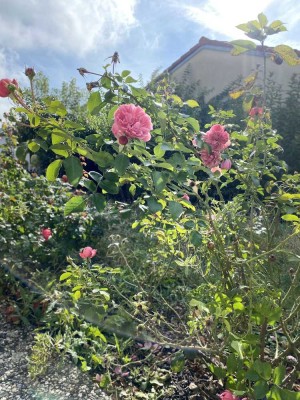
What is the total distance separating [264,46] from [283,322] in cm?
114

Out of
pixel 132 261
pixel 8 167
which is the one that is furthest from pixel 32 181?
pixel 132 261

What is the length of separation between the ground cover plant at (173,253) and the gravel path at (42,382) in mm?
A: 55

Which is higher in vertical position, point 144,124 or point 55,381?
point 144,124

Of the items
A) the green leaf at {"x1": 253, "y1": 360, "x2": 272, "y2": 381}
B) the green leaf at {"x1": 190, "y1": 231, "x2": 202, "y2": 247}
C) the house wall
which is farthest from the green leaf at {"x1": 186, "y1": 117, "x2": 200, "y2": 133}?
the house wall

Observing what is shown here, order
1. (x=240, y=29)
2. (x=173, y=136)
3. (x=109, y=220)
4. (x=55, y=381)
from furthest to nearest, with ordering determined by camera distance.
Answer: (x=109, y=220)
(x=55, y=381)
(x=173, y=136)
(x=240, y=29)

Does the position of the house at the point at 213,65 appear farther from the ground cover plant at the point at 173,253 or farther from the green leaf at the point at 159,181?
the green leaf at the point at 159,181

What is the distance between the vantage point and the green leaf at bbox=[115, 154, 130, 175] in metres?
1.19

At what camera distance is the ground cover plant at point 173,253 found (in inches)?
48.7

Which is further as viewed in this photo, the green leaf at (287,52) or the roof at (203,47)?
the roof at (203,47)

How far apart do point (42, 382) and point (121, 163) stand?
127 centimetres

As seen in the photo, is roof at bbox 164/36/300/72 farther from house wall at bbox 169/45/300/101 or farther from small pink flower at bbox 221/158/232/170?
small pink flower at bbox 221/158/232/170

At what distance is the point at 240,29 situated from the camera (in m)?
1.47

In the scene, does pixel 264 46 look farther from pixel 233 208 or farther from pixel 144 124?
pixel 233 208

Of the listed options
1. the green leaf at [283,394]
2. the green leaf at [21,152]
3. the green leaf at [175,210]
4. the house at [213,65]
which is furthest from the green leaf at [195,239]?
the house at [213,65]
